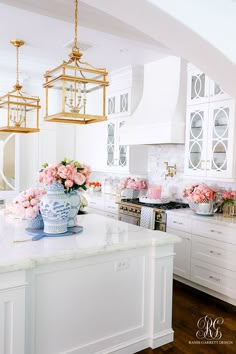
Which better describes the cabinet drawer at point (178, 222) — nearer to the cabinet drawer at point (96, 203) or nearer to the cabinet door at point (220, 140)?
the cabinet door at point (220, 140)

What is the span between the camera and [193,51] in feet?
8.04

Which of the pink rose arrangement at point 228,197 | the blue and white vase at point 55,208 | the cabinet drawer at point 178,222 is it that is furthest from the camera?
the cabinet drawer at point 178,222

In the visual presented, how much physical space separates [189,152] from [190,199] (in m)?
0.64

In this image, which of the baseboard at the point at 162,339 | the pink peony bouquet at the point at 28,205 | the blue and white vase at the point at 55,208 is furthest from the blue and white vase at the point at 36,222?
the baseboard at the point at 162,339

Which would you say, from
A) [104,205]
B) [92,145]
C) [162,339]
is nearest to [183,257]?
[162,339]

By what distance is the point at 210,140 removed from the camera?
13.4 feet

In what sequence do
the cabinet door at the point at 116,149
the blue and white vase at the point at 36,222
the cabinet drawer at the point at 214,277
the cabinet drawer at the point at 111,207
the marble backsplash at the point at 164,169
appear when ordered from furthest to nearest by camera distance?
1. the cabinet door at the point at 116,149
2. the cabinet drawer at the point at 111,207
3. the marble backsplash at the point at 164,169
4. the cabinet drawer at the point at 214,277
5. the blue and white vase at the point at 36,222

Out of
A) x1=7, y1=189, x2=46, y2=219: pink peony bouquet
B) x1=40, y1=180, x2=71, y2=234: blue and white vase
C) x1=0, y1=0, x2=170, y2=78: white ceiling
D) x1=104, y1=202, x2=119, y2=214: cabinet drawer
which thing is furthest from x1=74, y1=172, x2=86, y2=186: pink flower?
x1=104, y1=202, x2=119, y2=214: cabinet drawer

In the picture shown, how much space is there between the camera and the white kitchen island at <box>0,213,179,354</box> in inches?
81.7

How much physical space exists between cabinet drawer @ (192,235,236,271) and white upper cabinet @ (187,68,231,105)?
167 centimetres

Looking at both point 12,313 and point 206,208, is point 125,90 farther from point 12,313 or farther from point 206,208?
point 12,313

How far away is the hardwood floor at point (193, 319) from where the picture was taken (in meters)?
2.80

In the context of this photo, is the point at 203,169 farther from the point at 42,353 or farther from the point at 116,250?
the point at 42,353

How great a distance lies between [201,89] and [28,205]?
2664 mm
